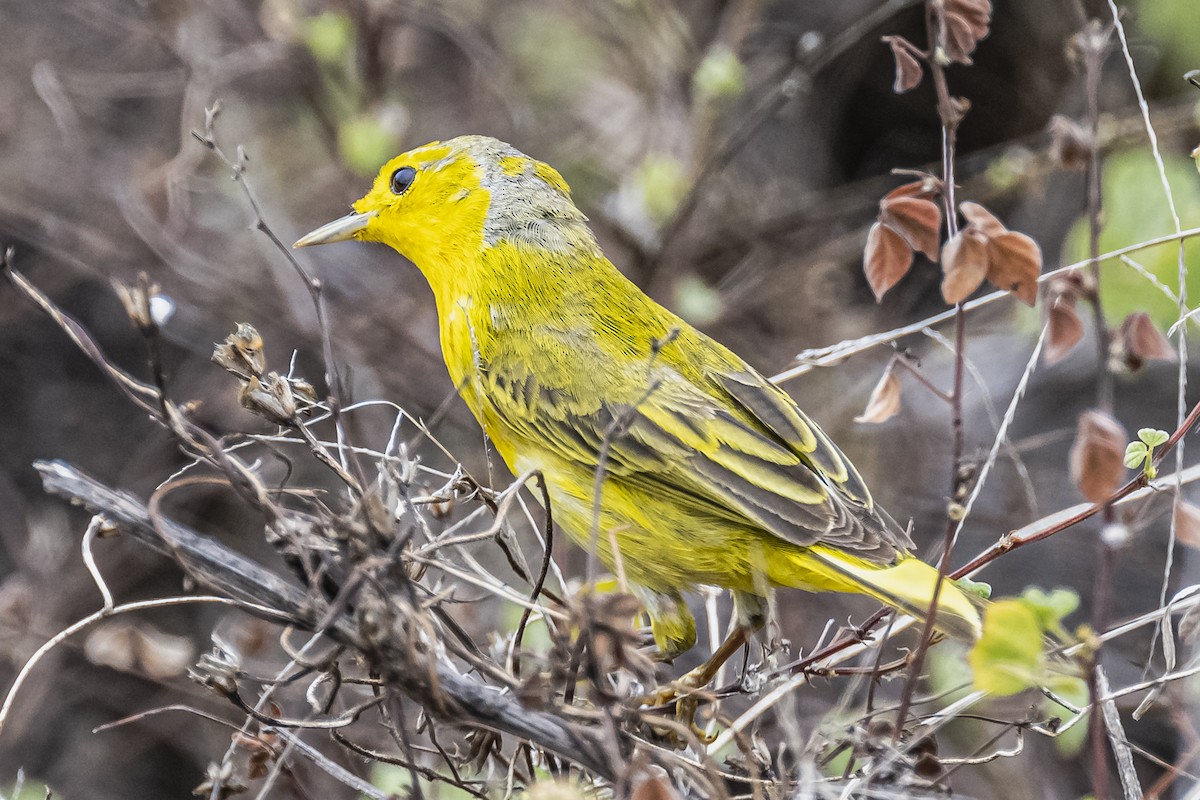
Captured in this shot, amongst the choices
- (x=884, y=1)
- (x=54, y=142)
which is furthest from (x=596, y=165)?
(x=54, y=142)

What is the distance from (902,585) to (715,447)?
73cm

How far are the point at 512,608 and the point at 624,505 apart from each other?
934 mm

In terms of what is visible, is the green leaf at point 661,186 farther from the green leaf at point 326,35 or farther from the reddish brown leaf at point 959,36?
the reddish brown leaf at point 959,36

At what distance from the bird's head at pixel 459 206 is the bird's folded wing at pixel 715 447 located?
0.55 metres

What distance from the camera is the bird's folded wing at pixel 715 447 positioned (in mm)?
3037

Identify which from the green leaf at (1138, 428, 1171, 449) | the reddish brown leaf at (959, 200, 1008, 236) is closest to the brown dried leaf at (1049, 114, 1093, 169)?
the reddish brown leaf at (959, 200, 1008, 236)

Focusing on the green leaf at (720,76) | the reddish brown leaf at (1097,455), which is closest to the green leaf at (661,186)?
the green leaf at (720,76)

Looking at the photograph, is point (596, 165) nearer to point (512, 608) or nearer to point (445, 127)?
point (445, 127)

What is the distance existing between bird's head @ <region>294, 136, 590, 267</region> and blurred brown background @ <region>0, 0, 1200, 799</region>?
989 millimetres

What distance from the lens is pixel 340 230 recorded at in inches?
149

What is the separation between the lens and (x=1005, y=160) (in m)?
5.19

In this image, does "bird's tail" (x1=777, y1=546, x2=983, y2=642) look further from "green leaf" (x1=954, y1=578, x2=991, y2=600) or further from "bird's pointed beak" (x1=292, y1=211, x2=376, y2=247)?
"bird's pointed beak" (x1=292, y1=211, x2=376, y2=247)

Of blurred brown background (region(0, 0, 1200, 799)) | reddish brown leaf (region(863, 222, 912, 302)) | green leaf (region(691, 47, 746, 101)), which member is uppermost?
reddish brown leaf (region(863, 222, 912, 302))

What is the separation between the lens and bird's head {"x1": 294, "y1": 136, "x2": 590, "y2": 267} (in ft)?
12.3
